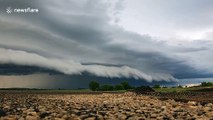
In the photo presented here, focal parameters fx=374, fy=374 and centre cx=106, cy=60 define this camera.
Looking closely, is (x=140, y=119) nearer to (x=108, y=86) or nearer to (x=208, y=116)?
(x=208, y=116)

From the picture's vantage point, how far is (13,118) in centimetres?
1805

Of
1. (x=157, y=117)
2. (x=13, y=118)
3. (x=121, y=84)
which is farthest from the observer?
(x=121, y=84)

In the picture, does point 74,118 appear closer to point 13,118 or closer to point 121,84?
point 13,118

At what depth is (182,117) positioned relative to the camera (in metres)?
19.5

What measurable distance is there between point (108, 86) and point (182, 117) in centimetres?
9290

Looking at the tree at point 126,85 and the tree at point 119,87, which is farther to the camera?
the tree at point 126,85

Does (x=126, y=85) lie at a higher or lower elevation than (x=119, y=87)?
higher

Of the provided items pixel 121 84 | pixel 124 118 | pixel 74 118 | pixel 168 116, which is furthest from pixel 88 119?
pixel 121 84

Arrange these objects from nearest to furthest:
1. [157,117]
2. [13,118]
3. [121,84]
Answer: [13,118] < [157,117] < [121,84]

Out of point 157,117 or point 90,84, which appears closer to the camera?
point 157,117

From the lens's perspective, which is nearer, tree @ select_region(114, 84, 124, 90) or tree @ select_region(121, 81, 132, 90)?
tree @ select_region(114, 84, 124, 90)

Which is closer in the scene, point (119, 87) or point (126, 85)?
point (119, 87)

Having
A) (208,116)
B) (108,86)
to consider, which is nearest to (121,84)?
(108,86)

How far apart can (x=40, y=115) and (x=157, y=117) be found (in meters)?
6.14
